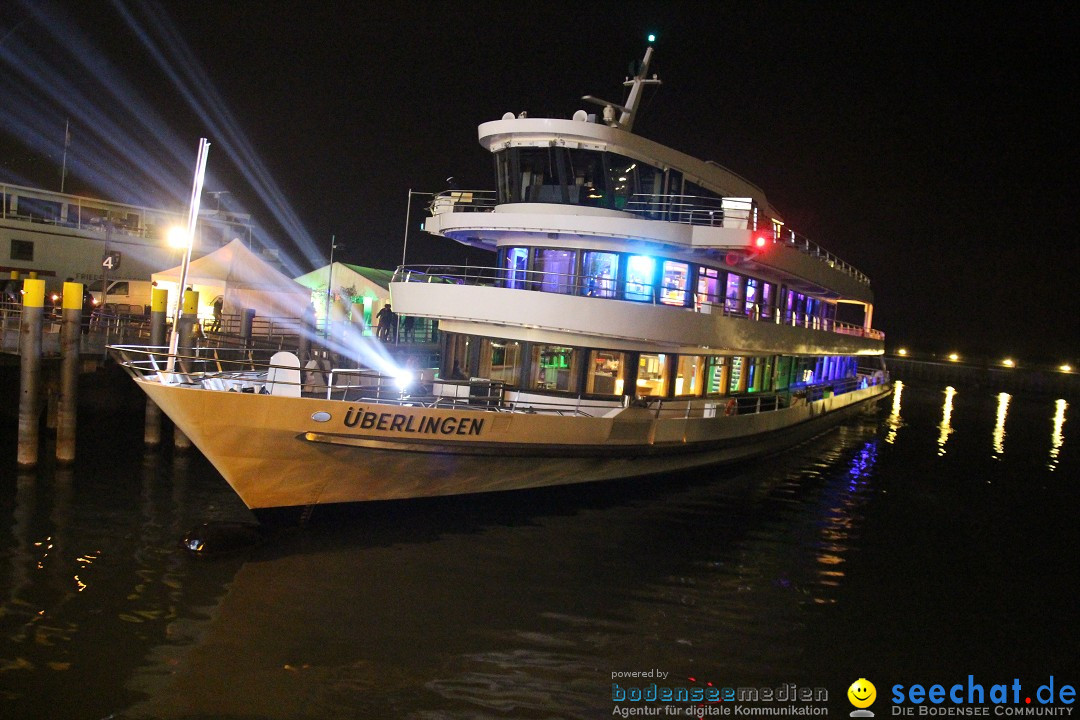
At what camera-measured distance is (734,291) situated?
18906mm

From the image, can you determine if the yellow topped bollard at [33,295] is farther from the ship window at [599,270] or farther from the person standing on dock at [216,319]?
the ship window at [599,270]

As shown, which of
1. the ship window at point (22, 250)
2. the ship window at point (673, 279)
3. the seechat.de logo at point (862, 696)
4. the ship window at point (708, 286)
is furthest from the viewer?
the ship window at point (22, 250)

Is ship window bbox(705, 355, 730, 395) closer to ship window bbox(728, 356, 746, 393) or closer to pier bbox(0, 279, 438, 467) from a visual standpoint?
ship window bbox(728, 356, 746, 393)

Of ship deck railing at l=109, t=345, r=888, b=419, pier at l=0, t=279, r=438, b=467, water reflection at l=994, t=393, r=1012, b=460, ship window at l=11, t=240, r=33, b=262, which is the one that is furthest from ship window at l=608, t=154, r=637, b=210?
ship window at l=11, t=240, r=33, b=262

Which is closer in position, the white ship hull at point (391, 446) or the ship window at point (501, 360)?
the white ship hull at point (391, 446)

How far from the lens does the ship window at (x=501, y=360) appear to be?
1555 centimetres

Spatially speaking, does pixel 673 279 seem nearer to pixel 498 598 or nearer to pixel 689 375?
pixel 689 375

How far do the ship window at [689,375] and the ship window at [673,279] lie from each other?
1.33 metres

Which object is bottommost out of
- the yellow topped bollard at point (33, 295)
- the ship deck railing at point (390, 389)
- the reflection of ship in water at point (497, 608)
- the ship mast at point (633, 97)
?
the reflection of ship in water at point (497, 608)

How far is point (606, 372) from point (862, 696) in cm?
848

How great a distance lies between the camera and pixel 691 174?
17.8 metres

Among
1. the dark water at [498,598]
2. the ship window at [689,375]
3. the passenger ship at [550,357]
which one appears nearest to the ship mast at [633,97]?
the passenger ship at [550,357]

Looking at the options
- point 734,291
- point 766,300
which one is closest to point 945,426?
point 766,300

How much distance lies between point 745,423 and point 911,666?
9.85 m
